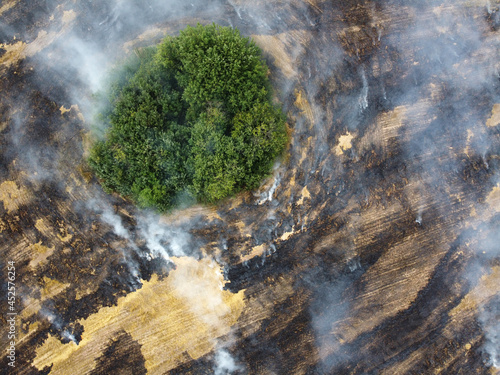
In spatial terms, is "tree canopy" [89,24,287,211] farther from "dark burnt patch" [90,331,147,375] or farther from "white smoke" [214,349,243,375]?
"white smoke" [214,349,243,375]

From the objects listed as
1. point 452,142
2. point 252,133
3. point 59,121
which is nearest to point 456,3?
point 452,142

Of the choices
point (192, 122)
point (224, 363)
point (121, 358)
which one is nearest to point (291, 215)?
point (192, 122)

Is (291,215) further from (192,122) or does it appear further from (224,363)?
(224,363)

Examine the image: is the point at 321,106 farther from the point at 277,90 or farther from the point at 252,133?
the point at 252,133

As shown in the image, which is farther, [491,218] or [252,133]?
[491,218]

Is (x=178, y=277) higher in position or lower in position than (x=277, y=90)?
lower

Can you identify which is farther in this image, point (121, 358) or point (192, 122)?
point (121, 358)

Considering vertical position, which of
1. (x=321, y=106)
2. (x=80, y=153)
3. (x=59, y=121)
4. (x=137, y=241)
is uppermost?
(x=59, y=121)
